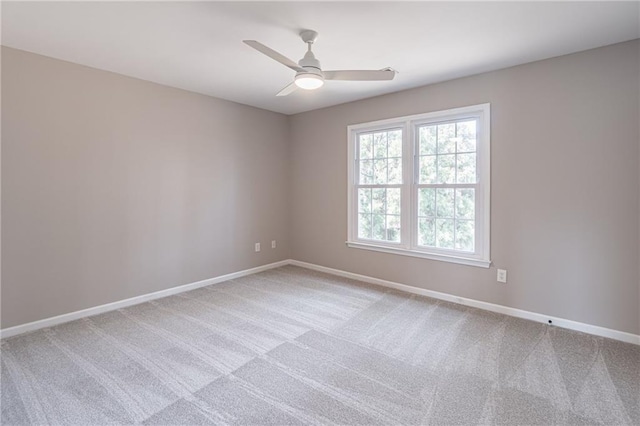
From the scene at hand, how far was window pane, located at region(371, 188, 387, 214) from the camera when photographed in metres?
4.09

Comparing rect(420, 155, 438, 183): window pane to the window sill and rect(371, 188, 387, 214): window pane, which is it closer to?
rect(371, 188, 387, 214): window pane

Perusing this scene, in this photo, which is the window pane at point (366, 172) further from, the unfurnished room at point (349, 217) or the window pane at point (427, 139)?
the window pane at point (427, 139)

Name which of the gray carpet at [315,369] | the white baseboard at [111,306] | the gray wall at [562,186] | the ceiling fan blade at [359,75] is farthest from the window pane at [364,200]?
the ceiling fan blade at [359,75]

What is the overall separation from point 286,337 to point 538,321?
2349mm

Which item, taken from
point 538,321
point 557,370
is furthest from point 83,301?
point 538,321

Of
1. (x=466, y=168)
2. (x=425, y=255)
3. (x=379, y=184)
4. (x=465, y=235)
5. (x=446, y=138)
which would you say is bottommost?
(x=425, y=255)

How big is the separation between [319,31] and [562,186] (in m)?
2.49

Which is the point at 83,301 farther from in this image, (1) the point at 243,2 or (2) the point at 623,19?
(2) the point at 623,19

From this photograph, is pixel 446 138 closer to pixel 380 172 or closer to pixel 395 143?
pixel 395 143

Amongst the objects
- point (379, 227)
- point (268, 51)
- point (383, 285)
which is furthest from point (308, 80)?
point (383, 285)

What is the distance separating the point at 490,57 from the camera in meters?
2.82

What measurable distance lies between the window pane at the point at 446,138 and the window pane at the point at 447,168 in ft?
0.22

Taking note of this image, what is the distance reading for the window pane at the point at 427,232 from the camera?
3.65 metres

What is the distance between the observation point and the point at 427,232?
370 centimetres
